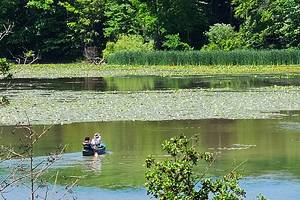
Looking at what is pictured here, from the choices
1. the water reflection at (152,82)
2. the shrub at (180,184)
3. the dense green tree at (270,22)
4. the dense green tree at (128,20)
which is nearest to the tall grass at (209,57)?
the dense green tree at (270,22)

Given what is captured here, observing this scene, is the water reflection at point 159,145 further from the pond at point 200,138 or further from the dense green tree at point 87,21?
the dense green tree at point 87,21

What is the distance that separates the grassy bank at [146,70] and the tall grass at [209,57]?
81 centimetres

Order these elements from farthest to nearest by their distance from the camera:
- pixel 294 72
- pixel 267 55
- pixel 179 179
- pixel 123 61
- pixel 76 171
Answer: pixel 123 61, pixel 267 55, pixel 294 72, pixel 76 171, pixel 179 179

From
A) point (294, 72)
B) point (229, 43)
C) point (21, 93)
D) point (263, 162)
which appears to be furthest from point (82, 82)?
point (263, 162)

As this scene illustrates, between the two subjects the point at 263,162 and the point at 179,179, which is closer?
the point at 179,179

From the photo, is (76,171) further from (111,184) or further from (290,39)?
(290,39)

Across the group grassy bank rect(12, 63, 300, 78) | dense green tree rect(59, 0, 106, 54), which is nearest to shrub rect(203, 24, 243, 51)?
grassy bank rect(12, 63, 300, 78)

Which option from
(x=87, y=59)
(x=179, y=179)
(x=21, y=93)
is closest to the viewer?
(x=179, y=179)

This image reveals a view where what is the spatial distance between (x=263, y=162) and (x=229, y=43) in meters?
38.1

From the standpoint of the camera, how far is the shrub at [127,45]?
177ft

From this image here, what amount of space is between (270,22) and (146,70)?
1188 centimetres

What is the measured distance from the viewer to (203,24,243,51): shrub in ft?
176

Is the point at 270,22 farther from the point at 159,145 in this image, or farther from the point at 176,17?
the point at 159,145

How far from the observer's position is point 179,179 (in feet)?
20.4
